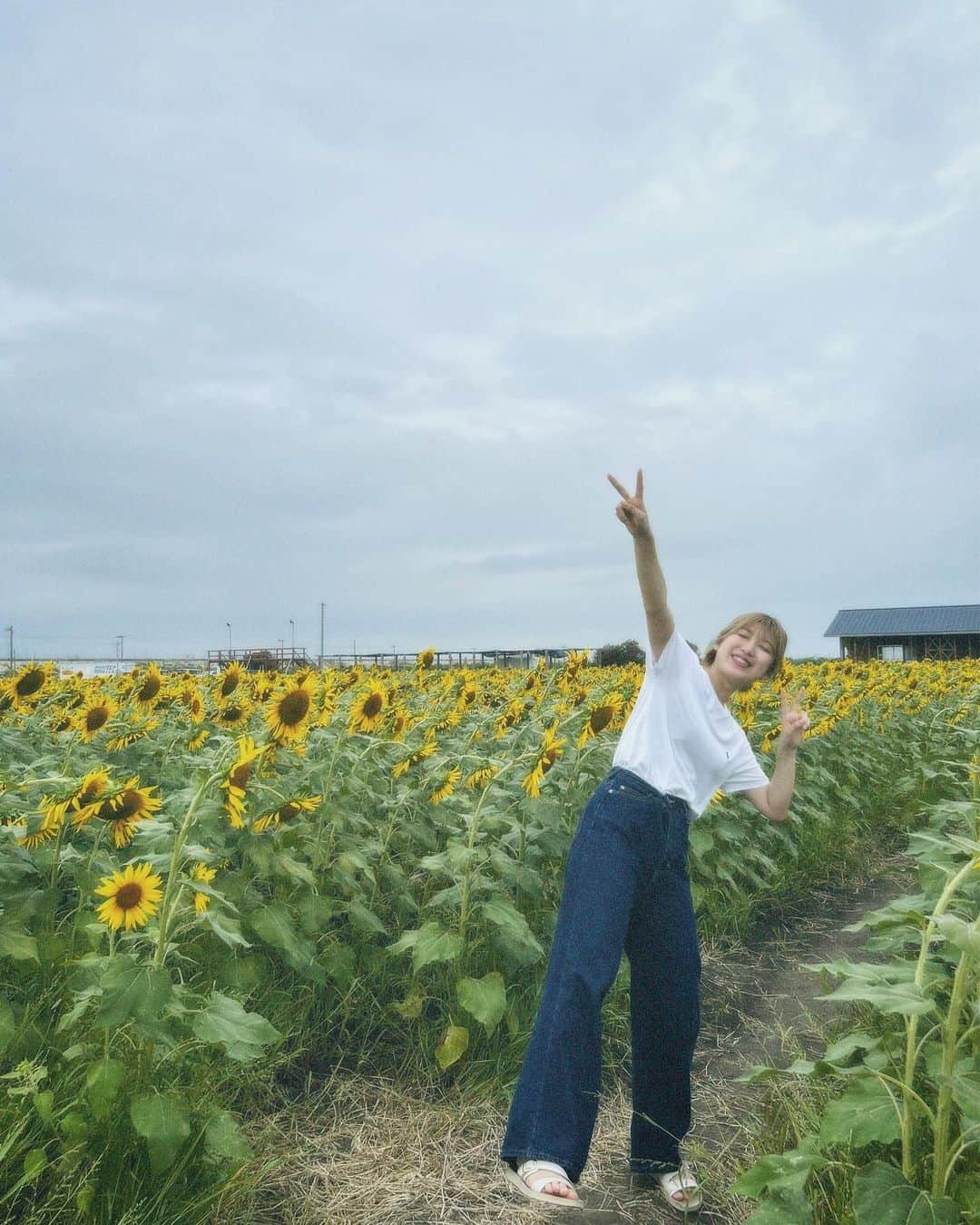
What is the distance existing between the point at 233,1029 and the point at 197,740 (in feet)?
7.88

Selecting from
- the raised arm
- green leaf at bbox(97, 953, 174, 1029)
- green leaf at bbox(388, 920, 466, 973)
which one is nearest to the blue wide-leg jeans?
the raised arm

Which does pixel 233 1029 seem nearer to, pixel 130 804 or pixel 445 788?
pixel 130 804

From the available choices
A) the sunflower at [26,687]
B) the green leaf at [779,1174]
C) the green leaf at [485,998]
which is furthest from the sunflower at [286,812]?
the sunflower at [26,687]

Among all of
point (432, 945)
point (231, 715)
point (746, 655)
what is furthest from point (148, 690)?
point (746, 655)

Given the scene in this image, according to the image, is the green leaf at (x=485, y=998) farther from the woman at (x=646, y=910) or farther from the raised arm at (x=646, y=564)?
the raised arm at (x=646, y=564)

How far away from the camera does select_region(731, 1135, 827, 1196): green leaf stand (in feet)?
8.07

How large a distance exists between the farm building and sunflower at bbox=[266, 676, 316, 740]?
4373 centimetres

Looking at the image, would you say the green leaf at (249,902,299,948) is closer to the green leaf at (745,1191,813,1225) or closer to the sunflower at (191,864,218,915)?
the sunflower at (191,864,218,915)

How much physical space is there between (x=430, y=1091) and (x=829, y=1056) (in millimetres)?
1786

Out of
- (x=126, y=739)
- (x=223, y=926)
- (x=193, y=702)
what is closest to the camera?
(x=223, y=926)

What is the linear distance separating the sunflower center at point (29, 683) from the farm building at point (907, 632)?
42603 mm

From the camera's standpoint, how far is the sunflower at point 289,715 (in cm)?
389

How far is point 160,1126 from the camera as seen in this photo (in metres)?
2.70

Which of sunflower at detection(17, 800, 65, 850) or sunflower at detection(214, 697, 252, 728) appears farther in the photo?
sunflower at detection(214, 697, 252, 728)
